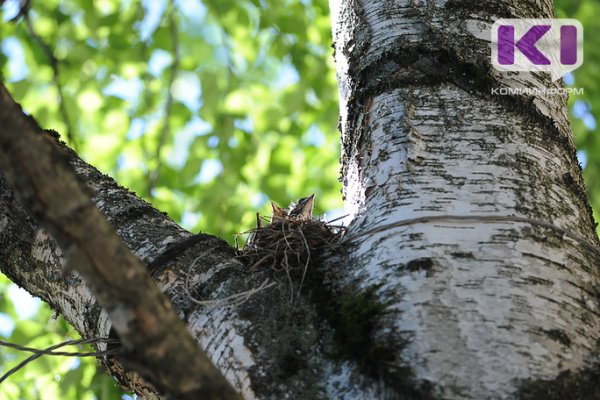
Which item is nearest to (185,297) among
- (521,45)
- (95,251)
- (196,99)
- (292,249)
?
(292,249)

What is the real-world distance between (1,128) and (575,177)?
1.37 m

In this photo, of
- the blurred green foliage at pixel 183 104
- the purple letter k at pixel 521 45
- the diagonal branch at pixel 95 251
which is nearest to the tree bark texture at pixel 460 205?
the purple letter k at pixel 521 45

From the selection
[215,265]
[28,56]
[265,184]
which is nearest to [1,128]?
[215,265]

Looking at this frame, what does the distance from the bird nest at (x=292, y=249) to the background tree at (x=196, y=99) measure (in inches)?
88.6

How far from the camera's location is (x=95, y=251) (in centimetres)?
110

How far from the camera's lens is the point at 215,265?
1.73 metres

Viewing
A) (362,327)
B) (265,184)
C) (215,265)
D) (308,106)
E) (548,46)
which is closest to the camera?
(362,327)

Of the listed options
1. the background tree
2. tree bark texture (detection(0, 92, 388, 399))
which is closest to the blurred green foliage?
the background tree

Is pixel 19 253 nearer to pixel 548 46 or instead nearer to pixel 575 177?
pixel 575 177

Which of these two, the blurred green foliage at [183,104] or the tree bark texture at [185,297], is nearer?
the tree bark texture at [185,297]

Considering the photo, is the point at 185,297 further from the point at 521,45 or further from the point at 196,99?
the point at 196,99

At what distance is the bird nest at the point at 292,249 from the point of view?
1.67 metres

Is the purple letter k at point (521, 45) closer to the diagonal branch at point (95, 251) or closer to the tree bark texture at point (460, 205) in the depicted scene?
the tree bark texture at point (460, 205)

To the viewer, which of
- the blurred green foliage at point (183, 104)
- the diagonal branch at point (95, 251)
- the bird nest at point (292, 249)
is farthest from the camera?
the blurred green foliage at point (183, 104)
